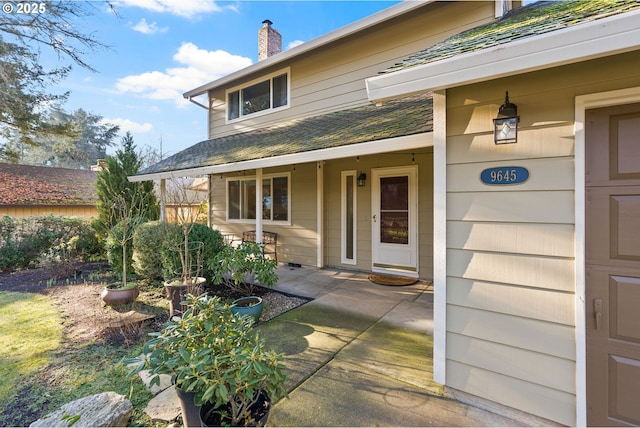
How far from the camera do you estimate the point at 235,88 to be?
26.8 ft

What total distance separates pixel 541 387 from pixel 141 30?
10.3 meters

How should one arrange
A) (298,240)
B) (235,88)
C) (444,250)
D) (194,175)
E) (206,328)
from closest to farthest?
1. (206,328)
2. (444,250)
3. (194,175)
4. (298,240)
5. (235,88)

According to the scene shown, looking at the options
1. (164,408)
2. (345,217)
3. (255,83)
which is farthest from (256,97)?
A: (164,408)

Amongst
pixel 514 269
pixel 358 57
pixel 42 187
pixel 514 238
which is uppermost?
pixel 358 57

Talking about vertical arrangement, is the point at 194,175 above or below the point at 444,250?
above

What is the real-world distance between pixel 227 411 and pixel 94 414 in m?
1.06

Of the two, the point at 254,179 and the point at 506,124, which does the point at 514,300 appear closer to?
the point at 506,124

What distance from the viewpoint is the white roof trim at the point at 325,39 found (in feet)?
16.9

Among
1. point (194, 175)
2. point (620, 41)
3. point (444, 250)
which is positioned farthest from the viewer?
point (194, 175)

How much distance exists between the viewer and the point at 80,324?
3.84m

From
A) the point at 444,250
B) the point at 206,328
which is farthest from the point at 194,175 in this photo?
the point at 444,250

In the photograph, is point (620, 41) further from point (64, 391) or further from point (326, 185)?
point (326, 185)

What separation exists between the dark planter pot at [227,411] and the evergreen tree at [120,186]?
24.3 ft

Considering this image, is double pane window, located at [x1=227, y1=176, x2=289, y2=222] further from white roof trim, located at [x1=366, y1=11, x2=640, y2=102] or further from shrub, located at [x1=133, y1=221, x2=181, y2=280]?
white roof trim, located at [x1=366, y1=11, x2=640, y2=102]
